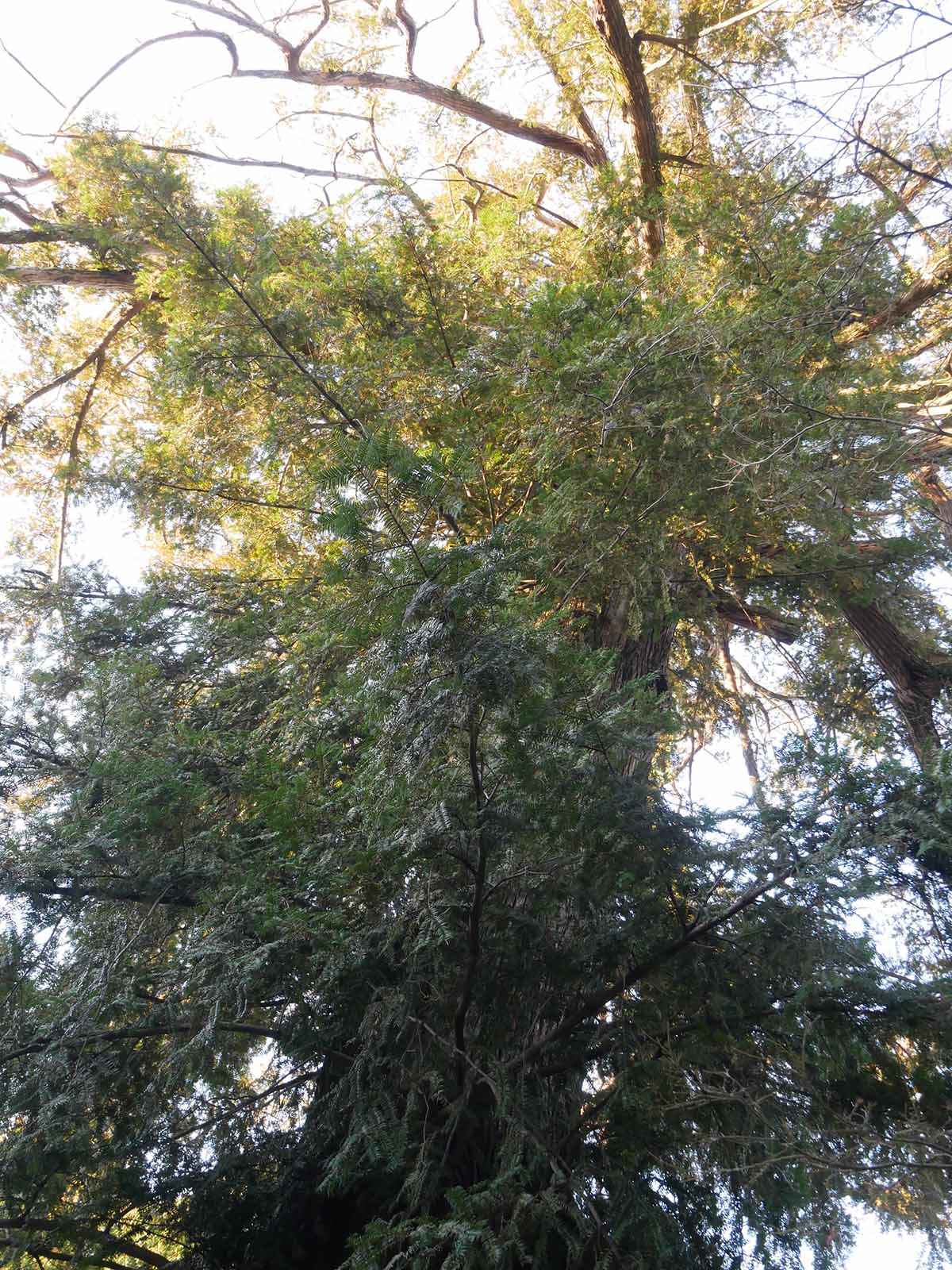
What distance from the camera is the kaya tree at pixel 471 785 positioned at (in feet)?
10.2

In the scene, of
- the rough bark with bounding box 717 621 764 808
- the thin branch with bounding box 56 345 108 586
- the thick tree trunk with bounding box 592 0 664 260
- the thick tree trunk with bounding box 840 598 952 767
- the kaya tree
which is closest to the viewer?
the kaya tree

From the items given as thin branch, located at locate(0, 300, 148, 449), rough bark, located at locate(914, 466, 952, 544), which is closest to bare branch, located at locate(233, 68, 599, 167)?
thin branch, located at locate(0, 300, 148, 449)

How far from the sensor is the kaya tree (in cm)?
312

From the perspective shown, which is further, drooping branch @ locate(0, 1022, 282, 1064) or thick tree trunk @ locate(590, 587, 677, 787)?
thick tree trunk @ locate(590, 587, 677, 787)

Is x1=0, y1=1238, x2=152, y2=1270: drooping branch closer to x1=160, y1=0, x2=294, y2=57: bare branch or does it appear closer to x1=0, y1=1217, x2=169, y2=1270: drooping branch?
x1=0, y1=1217, x2=169, y2=1270: drooping branch

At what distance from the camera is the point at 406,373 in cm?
599

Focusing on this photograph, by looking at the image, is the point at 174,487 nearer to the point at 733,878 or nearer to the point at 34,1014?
the point at 34,1014

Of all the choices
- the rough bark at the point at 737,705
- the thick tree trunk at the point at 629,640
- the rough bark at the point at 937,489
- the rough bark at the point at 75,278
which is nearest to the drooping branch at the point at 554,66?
the rough bark at the point at 937,489

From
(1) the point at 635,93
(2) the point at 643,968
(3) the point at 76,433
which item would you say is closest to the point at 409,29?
(1) the point at 635,93

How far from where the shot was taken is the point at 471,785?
11.0 feet

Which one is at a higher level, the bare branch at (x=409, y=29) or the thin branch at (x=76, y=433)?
the bare branch at (x=409, y=29)

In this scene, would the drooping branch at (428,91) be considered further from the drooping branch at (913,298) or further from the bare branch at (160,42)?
the drooping branch at (913,298)

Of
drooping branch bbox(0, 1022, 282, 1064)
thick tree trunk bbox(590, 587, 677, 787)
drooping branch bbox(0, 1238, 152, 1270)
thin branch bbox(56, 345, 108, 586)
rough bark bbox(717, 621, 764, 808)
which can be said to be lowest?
drooping branch bbox(0, 1238, 152, 1270)

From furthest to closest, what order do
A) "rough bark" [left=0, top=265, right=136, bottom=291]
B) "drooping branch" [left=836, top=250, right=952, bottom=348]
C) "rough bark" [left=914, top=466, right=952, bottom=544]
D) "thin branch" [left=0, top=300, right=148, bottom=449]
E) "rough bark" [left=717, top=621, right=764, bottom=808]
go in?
"thin branch" [left=0, top=300, right=148, bottom=449] → "rough bark" [left=717, top=621, right=764, bottom=808] → "rough bark" [left=914, top=466, right=952, bottom=544] → "rough bark" [left=0, top=265, right=136, bottom=291] → "drooping branch" [left=836, top=250, right=952, bottom=348]
